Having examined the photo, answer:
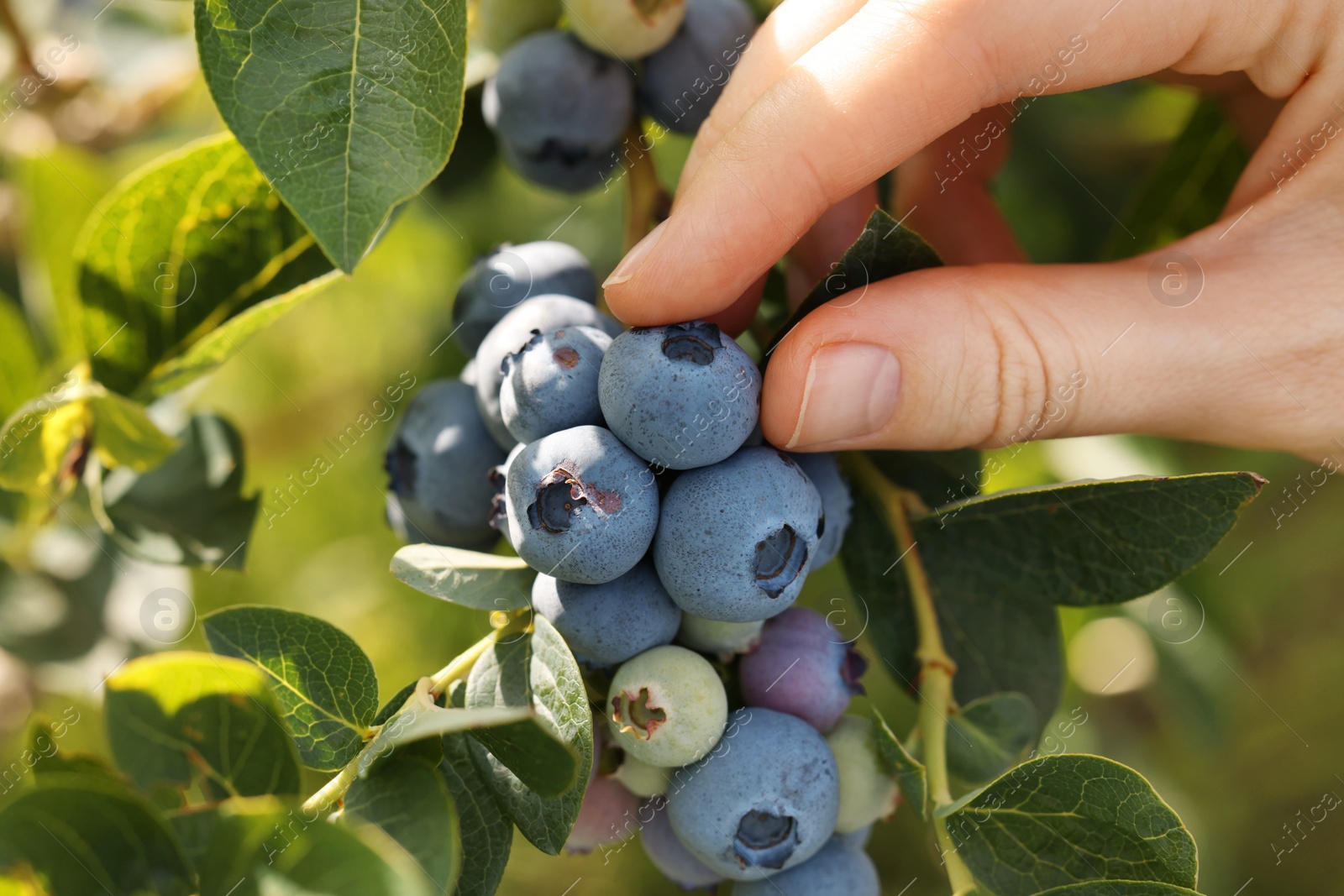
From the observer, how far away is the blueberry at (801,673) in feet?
2.86

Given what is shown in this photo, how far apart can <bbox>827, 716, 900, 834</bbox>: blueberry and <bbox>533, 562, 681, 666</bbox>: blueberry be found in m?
0.24

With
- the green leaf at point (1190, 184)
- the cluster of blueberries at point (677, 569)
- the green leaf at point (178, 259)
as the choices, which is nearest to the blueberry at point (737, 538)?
the cluster of blueberries at point (677, 569)

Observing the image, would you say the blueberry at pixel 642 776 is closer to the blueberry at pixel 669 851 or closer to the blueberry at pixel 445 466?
the blueberry at pixel 669 851

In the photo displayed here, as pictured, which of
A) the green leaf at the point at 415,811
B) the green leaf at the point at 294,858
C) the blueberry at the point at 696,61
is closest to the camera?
the green leaf at the point at 294,858

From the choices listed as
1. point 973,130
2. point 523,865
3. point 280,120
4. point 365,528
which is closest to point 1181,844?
point 280,120

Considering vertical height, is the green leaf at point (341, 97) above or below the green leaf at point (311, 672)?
above

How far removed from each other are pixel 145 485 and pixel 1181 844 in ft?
4.08

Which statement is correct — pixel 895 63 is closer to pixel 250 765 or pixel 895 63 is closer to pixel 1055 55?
pixel 1055 55

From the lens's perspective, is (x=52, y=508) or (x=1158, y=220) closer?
(x=52, y=508)

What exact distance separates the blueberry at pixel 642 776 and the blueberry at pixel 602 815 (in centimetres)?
3

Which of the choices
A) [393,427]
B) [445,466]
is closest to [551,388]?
[445,466]

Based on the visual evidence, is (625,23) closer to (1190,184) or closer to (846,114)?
(846,114)

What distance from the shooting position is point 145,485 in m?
1.14

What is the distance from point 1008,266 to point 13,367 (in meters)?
1.33
